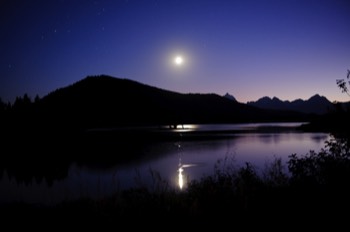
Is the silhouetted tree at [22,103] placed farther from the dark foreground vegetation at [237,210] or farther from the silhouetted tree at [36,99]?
the dark foreground vegetation at [237,210]

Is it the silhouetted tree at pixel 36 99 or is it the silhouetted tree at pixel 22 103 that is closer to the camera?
the silhouetted tree at pixel 22 103

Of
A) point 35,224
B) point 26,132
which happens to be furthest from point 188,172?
point 26,132

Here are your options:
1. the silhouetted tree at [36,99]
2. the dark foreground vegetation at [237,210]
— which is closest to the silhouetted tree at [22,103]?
the silhouetted tree at [36,99]

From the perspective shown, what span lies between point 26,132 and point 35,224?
320 feet

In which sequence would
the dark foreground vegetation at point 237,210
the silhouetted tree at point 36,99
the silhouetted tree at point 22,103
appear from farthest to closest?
the silhouetted tree at point 36,99 < the silhouetted tree at point 22,103 < the dark foreground vegetation at point 237,210

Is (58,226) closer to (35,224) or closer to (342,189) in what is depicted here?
(35,224)

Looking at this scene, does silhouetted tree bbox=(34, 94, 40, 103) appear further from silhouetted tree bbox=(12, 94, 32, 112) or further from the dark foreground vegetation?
the dark foreground vegetation

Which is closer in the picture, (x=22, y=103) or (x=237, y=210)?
(x=237, y=210)

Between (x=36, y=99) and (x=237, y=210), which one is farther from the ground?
(x=36, y=99)

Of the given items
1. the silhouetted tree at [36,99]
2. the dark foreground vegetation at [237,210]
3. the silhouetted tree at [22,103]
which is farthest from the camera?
the silhouetted tree at [36,99]

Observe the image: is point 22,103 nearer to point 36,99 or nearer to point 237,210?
point 36,99

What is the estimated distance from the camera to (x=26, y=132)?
313 ft

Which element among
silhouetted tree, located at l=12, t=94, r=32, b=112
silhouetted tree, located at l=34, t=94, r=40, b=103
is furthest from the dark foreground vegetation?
silhouetted tree, located at l=34, t=94, r=40, b=103

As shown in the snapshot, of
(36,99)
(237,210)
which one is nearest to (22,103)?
(36,99)
